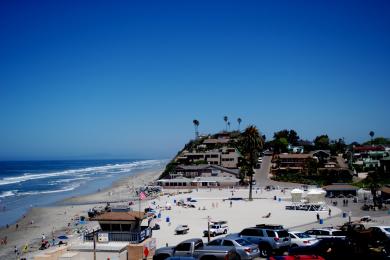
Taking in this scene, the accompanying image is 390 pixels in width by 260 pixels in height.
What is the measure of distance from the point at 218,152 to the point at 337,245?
92.4 metres

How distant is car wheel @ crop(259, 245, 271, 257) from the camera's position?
19.0m

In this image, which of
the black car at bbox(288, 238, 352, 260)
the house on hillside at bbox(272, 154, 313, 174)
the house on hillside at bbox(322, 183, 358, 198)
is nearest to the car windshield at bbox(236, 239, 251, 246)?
the black car at bbox(288, 238, 352, 260)

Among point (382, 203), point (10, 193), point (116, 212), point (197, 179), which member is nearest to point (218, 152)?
point (197, 179)

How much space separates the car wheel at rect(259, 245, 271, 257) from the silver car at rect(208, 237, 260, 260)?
3.63ft

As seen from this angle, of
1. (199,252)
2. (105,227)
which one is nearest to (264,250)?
(199,252)

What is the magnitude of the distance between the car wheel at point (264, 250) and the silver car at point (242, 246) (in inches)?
43.6

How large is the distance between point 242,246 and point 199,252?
1840mm

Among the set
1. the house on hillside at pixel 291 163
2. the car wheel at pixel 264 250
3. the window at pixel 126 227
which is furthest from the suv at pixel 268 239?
the house on hillside at pixel 291 163

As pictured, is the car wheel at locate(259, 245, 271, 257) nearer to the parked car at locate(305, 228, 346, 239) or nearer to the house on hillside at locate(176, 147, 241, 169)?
the parked car at locate(305, 228, 346, 239)

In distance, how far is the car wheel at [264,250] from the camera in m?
19.0

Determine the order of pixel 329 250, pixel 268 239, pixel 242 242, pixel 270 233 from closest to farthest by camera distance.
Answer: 1. pixel 329 250
2. pixel 242 242
3. pixel 268 239
4. pixel 270 233

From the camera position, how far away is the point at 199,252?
Answer: 55.5 ft

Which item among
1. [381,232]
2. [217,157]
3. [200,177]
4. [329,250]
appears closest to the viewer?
[329,250]

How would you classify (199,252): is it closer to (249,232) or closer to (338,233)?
(249,232)
